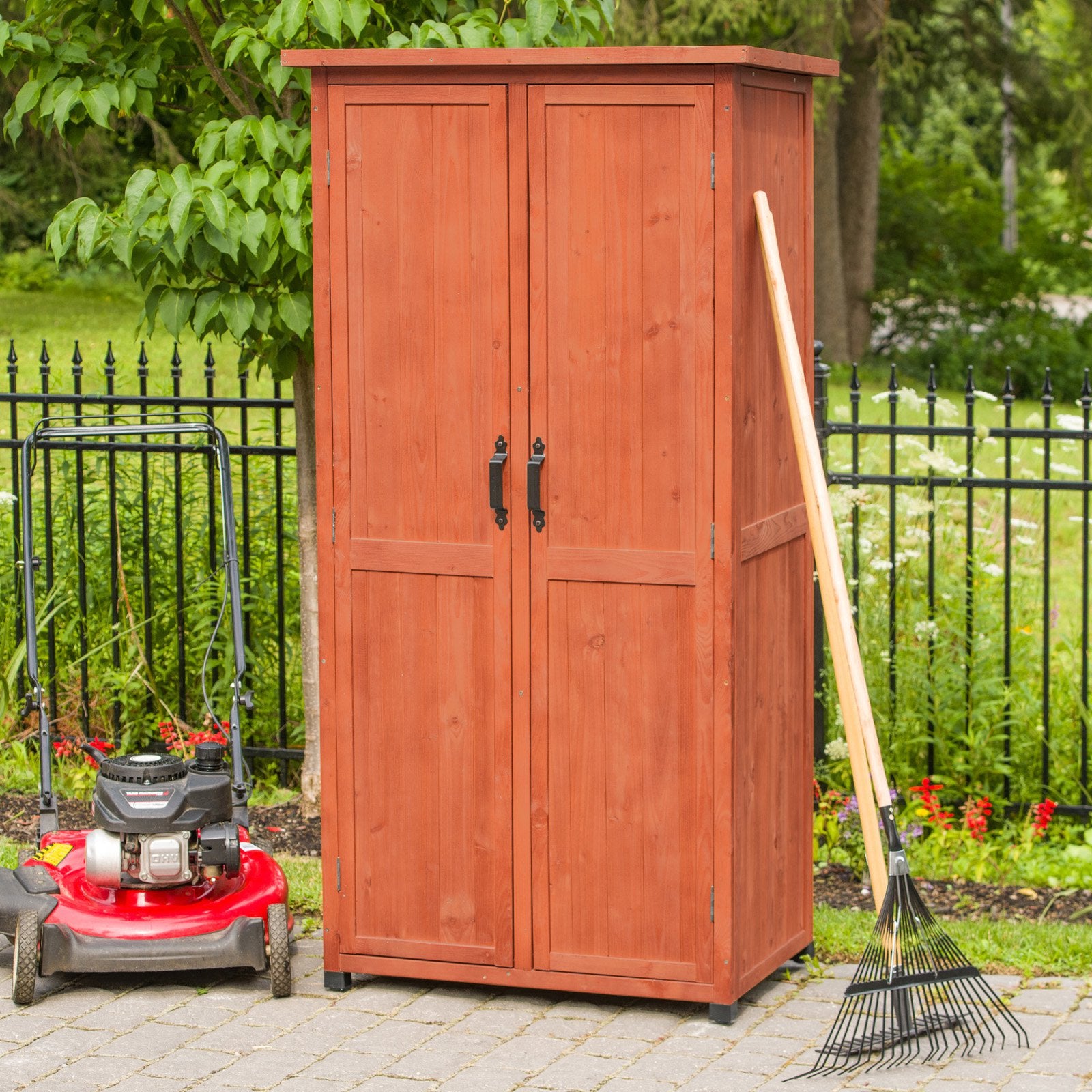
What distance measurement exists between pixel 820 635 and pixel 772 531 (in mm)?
2168

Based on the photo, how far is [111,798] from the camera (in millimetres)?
4801

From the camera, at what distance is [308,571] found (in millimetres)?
6418

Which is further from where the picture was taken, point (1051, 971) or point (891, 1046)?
point (1051, 971)

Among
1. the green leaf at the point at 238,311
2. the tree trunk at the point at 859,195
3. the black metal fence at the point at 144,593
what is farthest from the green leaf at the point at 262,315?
the tree trunk at the point at 859,195

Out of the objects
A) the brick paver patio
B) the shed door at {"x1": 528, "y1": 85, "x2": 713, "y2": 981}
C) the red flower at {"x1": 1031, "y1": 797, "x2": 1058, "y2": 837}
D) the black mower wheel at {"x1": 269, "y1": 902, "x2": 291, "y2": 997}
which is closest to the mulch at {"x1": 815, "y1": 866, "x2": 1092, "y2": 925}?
the red flower at {"x1": 1031, "y1": 797, "x2": 1058, "y2": 837}

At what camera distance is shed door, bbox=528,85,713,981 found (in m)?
4.38

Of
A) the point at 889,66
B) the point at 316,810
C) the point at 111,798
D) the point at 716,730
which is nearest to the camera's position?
the point at 716,730

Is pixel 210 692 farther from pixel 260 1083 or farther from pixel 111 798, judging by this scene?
pixel 260 1083

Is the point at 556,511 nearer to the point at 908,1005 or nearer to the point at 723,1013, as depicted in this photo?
the point at 723,1013

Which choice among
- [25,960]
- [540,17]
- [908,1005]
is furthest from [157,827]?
[540,17]

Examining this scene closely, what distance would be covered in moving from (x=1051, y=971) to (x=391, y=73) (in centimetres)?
323

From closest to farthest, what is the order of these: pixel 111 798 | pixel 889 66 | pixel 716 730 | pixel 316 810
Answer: pixel 716 730 < pixel 111 798 < pixel 316 810 < pixel 889 66

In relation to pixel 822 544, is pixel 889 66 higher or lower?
higher

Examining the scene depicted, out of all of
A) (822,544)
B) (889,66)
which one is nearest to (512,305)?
(822,544)
